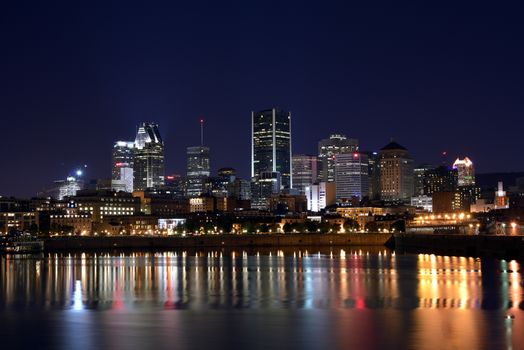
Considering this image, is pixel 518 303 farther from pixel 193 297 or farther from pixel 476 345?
pixel 193 297

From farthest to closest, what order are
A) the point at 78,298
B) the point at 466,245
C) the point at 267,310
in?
1. the point at 466,245
2. the point at 78,298
3. the point at 267,310

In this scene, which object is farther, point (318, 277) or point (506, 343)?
point (318, 277)

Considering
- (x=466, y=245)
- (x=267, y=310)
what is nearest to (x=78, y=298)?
(x=267, y=310)

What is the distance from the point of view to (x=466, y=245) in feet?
437

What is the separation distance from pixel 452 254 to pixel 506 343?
96820 mm

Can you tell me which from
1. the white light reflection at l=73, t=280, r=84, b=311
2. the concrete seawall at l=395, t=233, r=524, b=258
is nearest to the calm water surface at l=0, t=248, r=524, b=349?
the white light reflection at l=73, t=280, r=84, b=311

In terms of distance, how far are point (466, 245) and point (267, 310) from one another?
271ft

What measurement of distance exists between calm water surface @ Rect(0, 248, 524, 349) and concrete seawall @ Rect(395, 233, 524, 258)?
21750mm

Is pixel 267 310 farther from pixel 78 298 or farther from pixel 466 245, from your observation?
pixel 466 245

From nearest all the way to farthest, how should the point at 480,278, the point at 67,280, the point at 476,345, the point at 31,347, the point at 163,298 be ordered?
the point at 476,345, the point at 31,347, the point at 163,298, the point at 480,278, the point at 67,280

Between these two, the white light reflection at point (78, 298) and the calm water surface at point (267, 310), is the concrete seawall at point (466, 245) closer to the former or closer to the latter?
the calm water surface at point (267, 310)

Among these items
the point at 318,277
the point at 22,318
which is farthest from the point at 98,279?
the point at 22,318

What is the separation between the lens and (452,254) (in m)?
136

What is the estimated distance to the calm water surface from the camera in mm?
44094
